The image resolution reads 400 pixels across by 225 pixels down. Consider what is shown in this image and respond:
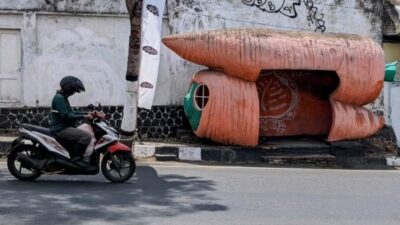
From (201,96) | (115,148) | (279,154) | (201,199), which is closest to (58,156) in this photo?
(115,148)

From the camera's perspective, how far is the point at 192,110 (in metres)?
12.5

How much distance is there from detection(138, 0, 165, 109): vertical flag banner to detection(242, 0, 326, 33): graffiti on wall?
264cm

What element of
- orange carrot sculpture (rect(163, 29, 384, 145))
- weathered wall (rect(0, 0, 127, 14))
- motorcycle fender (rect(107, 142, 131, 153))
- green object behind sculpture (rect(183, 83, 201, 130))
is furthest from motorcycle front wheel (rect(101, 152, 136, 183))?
weathered wall (rect(0, 0, 127, 14))

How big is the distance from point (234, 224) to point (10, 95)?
8402mm

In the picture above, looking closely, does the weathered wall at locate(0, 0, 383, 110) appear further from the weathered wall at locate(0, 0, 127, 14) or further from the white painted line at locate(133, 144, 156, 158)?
the white painted line at locate(133, 144, 156, 158)

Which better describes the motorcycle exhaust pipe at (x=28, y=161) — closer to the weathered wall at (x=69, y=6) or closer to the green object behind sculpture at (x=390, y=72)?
the weathered wall at (x=69, y=6)

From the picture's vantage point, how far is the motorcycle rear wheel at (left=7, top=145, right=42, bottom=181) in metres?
8.43

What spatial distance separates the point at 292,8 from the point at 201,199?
7.72 metres

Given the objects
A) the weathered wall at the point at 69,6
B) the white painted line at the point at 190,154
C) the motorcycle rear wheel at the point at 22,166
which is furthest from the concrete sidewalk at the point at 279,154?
the motorcycle rear wheel at the point at 22,166

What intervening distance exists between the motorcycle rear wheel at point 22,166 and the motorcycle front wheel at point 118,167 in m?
0.94

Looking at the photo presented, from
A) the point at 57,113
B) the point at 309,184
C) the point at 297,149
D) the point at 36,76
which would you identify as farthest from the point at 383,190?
the point at 36,76

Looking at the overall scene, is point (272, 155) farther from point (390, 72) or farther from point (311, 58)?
point (390, 72)

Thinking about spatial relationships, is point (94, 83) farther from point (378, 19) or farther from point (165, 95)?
point (378, 19)

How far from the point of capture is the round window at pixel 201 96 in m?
12.4
